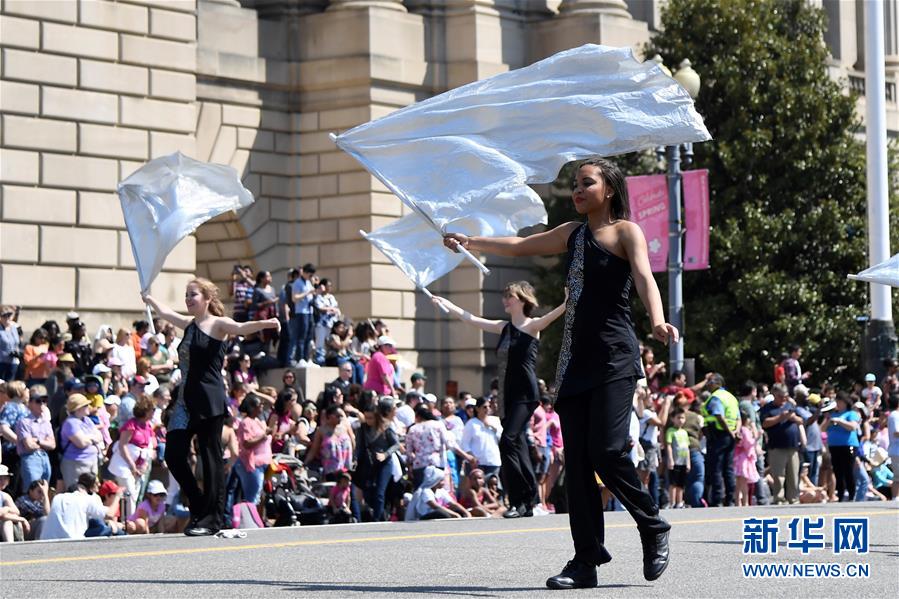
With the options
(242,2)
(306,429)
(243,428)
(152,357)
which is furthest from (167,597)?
(242,2)

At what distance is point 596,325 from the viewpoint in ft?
30.3

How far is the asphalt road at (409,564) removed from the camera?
9.02 meters

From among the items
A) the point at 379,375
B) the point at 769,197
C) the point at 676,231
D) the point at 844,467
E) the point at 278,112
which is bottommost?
the point at 844,467

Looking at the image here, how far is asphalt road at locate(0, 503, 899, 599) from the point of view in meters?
9.02

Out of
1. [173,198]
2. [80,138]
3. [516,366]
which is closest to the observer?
[173,198]

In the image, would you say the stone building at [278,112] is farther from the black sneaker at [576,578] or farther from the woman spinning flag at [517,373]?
the black sneaker at [576,578]

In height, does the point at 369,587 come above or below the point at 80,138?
below

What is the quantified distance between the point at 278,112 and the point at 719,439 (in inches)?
466

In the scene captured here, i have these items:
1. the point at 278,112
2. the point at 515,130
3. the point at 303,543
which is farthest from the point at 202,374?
the point at 278,112

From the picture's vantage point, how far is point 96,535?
682 inches

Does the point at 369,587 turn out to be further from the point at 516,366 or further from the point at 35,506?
the point at 35,506

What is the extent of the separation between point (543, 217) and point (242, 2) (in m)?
21.2

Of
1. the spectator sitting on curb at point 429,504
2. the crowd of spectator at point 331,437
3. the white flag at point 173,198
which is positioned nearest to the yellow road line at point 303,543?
the crowd of spectator at point 331,437

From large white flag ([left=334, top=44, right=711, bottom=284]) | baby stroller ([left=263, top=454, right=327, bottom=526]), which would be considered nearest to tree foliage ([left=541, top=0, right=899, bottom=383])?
baby stroller ([left=263, top=454, right=327, bottom=526])
